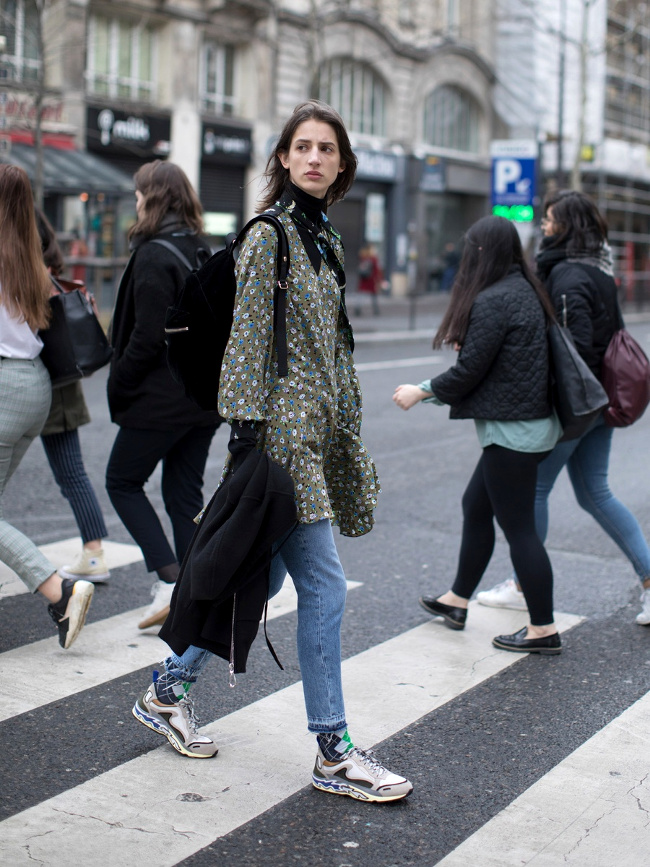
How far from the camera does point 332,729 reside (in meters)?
3.29

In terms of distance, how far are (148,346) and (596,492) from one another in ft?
7.08

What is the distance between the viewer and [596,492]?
206 inches

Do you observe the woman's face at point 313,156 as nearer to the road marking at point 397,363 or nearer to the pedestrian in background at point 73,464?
the pedestrian in background at point 73,464

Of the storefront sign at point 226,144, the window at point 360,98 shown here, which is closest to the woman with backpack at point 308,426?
the storefront sign at point 226,144

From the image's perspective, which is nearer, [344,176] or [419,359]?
[344,176]

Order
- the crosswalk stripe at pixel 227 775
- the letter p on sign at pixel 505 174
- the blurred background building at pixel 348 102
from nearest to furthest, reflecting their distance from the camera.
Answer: the crosswalk stripe at pixel 227 775, the letter p on sign at pixel 505 174, the blurred background building at pixel 348 102

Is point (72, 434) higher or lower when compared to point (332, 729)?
higher

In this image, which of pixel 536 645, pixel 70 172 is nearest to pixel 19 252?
Result: pixel 536 645

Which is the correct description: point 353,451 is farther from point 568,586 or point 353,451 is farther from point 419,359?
point 419,359

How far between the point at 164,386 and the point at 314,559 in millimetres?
1590

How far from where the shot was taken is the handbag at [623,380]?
4988 mm

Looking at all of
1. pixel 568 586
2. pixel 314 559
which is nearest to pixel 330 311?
pixel 314 559

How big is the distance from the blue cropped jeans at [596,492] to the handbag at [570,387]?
22.7 inches

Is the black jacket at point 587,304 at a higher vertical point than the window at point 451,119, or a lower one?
lower
